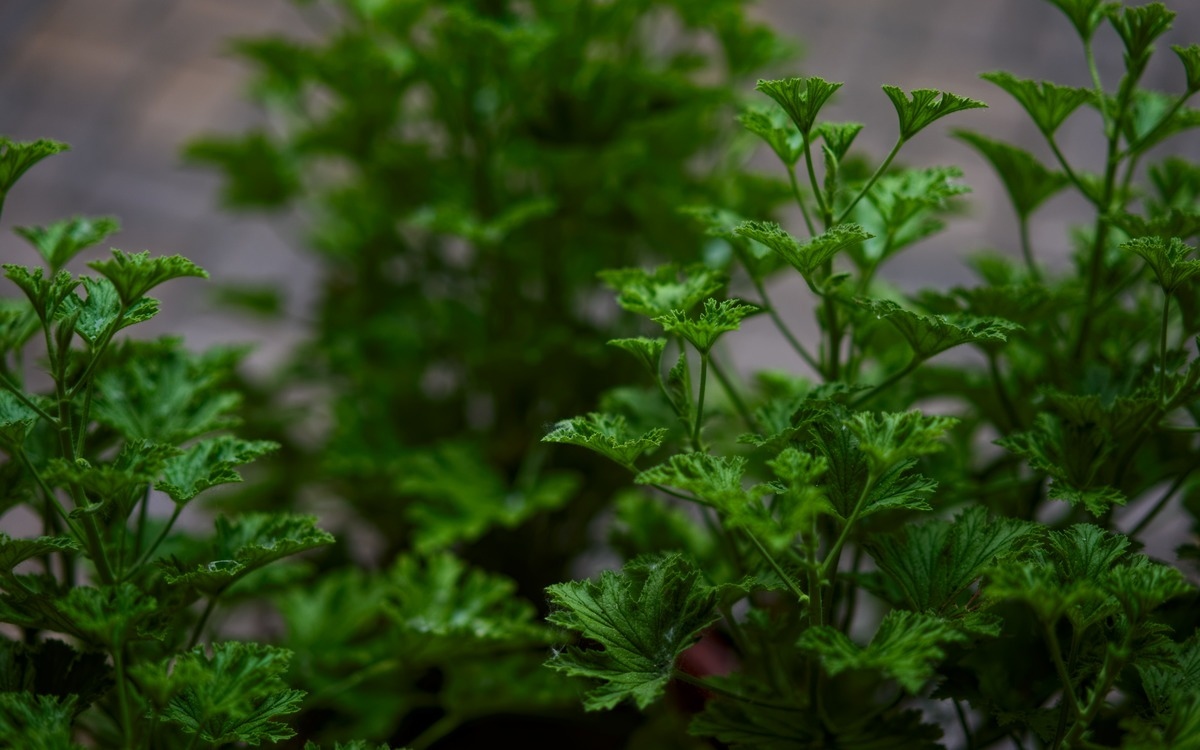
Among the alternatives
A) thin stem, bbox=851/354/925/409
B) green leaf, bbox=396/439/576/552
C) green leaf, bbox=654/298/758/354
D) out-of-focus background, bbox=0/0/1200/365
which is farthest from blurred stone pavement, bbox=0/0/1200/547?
green leaf, bbox=654/298/758/354

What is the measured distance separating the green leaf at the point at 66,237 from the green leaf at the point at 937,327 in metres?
0.44

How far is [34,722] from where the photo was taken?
1.58 feet

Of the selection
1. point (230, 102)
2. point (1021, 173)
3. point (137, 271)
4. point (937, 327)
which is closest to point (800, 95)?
point (937, 327)

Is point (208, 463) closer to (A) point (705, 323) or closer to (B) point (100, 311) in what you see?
(B) point (100, 311)

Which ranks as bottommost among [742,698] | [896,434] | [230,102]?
[742,698]

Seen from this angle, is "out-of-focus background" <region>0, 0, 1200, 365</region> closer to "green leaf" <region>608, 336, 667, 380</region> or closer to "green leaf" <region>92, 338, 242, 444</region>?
"green leaf" <region>92, 338, 242, 444</region>

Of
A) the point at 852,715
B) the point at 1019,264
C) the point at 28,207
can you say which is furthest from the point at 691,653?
the point at 28,207

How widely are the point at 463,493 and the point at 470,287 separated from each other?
293 millimetres

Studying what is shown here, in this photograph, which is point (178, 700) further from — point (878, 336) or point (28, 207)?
point (28, 207)

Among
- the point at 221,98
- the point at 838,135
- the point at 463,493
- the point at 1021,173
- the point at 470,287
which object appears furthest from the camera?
the point at 221,98

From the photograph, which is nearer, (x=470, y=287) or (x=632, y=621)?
(x=632, y=621)

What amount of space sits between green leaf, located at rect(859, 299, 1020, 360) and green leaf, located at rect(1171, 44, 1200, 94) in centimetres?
19

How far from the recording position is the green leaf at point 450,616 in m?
0.67

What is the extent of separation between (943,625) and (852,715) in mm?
194
